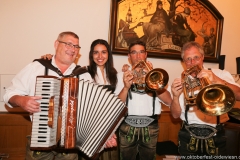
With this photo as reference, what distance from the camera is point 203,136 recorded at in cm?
227

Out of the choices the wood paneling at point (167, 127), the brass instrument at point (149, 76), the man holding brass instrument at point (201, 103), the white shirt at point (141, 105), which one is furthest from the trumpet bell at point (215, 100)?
the wood paneling at point (167, 127)

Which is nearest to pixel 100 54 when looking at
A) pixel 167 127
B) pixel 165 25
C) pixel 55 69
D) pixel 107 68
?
pixel 107 68

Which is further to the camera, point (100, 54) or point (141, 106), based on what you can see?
point (100, 54)

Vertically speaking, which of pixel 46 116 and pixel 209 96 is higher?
pixel 209 96

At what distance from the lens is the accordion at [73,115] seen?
1764mm

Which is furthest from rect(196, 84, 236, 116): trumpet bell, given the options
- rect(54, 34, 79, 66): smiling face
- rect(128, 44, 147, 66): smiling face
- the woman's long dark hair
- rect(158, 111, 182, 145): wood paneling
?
rect(158, 111, 182, 145): wood paneling

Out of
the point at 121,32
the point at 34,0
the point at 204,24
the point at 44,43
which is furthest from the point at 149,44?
the point at 34,0

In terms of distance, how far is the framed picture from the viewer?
3721mm

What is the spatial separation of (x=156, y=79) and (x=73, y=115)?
1142 mm

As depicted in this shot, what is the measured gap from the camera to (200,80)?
2.09 m

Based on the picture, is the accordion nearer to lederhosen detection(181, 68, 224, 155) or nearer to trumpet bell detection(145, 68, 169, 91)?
trumpet bell detection(145, 68, 169, 91)

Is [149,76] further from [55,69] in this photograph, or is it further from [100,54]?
[55,69]

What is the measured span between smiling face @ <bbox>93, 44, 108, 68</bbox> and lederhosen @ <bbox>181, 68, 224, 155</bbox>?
136 centimetres

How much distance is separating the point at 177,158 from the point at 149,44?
2070 mm
